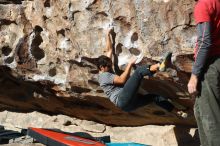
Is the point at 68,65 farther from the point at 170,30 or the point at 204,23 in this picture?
the point at 204,23

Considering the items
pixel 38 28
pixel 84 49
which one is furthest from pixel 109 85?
pixel 38 28

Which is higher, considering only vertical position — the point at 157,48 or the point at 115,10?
the point at 115,10

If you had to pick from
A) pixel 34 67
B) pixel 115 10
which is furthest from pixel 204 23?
pixel 34 67

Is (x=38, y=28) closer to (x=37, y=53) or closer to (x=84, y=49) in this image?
(x=37, y=53)

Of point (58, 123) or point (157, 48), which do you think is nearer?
point (157, 48)

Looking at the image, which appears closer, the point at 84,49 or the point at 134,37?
the point at 134,37

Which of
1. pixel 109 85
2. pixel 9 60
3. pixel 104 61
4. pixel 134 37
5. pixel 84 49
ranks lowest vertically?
pixel 109 85

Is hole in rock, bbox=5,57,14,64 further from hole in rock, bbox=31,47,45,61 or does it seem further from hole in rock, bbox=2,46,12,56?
hole in rock, bbox=31,47,45,61

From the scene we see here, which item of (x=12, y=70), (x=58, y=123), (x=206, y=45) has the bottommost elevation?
(x=58, y=123)

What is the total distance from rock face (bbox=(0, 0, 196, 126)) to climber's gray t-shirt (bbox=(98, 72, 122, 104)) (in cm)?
27

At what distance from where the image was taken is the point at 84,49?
21.5ft

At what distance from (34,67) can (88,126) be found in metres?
1.45

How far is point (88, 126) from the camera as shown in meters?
8.30

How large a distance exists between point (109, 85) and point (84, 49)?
23.6 inches
